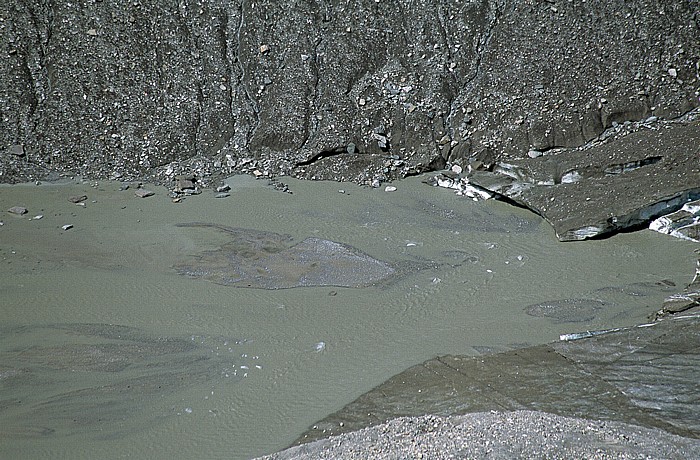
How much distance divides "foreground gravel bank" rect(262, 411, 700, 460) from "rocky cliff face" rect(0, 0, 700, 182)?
4.43 m

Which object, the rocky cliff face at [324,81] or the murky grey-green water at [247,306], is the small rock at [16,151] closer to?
the rocky cliff face at [324,81]

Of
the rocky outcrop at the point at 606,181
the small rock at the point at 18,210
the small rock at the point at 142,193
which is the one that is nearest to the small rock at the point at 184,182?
the small rock at the point at 142,193

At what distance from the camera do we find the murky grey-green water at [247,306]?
15.5ft

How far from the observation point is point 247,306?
19.4ft

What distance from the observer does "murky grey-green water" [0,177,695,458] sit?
4.73 metres

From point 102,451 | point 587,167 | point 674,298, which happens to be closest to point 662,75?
point 587,167

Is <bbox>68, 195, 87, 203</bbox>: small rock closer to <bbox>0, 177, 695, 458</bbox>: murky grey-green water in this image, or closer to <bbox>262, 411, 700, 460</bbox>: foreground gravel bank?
<bbox>0, 177, 695, 458</bbox>: murky grey-green water

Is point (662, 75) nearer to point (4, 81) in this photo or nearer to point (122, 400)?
point (122, 400)

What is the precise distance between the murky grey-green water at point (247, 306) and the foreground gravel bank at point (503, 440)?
0.70 m

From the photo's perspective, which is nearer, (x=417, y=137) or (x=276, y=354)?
(x=276, y=354)

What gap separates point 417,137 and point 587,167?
2.08m

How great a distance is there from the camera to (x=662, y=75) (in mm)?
8016

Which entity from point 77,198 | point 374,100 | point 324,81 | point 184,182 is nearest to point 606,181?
point 374,100

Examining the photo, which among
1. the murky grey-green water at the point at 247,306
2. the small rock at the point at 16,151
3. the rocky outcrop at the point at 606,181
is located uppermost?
the small rock at the point at 16,151
